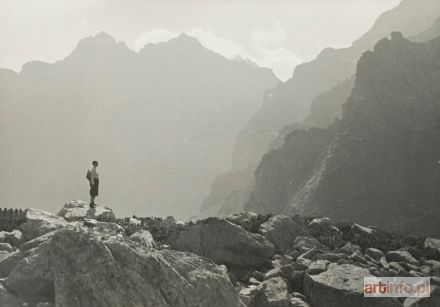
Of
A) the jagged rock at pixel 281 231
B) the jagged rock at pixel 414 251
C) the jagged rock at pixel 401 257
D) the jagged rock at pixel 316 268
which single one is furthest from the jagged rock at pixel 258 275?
the jagged rock at pixel 414 251

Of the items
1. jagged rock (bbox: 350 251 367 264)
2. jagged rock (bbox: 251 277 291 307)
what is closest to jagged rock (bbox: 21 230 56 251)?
jagged rock (bbox: 251 277 291 307)

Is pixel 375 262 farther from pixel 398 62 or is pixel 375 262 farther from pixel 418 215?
pixel 398 62

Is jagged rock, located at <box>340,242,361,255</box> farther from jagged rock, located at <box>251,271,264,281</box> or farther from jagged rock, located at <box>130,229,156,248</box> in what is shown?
jagged rock, located at <box>130,229,156,248</box>

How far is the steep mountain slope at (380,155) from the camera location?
81438 mm

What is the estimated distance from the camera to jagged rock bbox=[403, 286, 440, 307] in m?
11.4

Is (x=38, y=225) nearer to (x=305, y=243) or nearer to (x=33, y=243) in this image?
(x=33, y=243)

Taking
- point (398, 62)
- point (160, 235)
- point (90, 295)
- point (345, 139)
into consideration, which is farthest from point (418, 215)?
point (90, 295)

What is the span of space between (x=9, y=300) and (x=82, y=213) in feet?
23.6

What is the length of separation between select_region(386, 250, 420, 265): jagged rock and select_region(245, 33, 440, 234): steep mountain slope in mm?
63877

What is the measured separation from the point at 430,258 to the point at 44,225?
40.4ft

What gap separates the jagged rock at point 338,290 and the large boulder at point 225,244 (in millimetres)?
2338

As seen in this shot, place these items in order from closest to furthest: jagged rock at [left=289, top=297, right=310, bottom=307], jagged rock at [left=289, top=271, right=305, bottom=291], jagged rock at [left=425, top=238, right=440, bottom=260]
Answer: jagged rock at [left=289, top=297, right=310, bottom=307]
jagged rock at [left=289, top=271, right=305, bottom=291]
jagged rock at [left=425, top=238, right=440, bottom=260]

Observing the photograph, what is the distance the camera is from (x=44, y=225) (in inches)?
531

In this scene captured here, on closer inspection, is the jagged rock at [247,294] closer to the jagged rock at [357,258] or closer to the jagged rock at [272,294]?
the jagged rock at [272,294]
